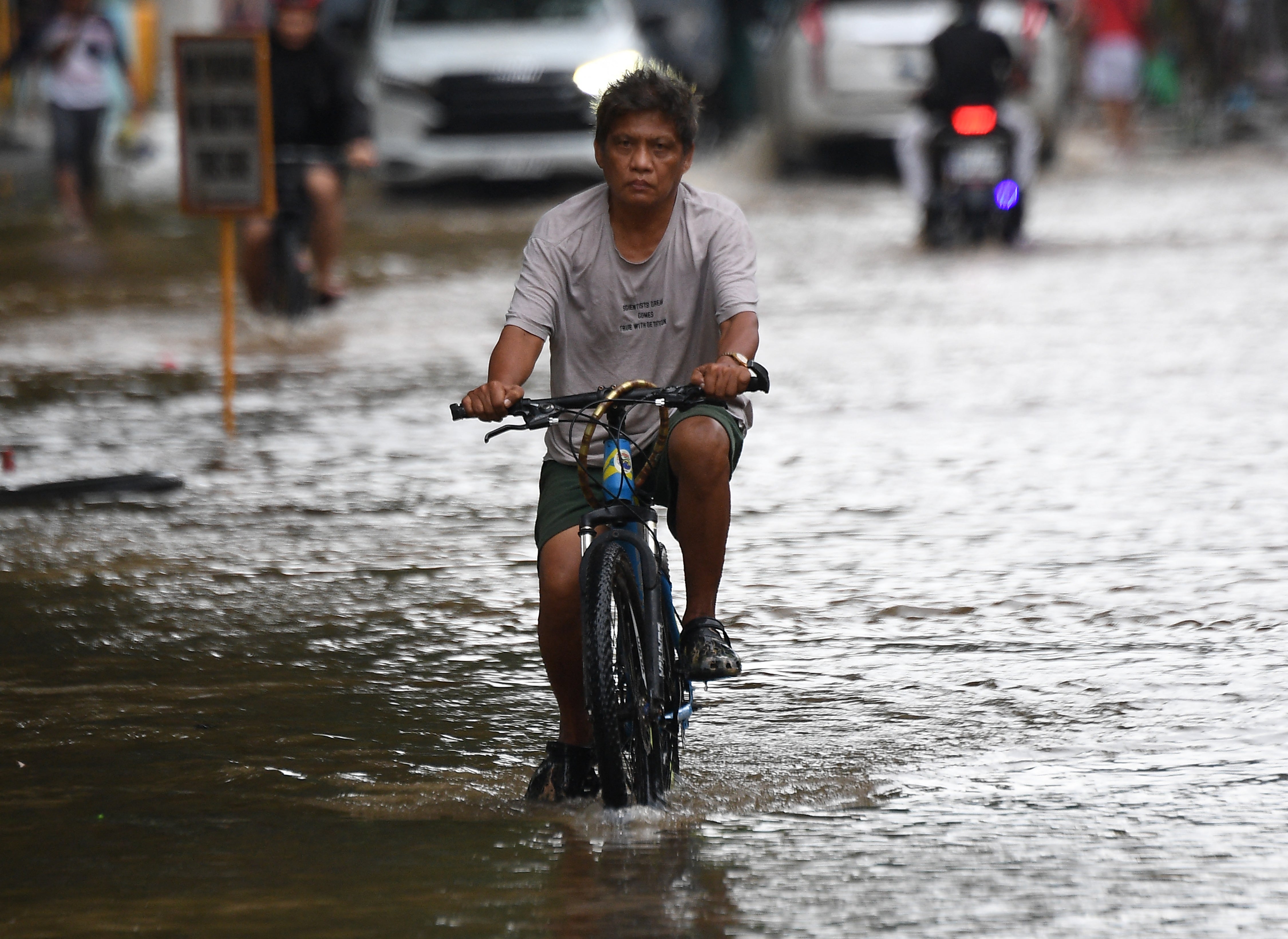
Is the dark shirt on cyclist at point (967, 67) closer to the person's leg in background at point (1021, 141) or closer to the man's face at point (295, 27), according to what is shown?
the person's leg in background at point (1021, 141)

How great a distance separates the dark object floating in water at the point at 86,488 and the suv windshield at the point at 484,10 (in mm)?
12201

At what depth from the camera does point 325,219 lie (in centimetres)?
1327

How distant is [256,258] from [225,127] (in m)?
2.92

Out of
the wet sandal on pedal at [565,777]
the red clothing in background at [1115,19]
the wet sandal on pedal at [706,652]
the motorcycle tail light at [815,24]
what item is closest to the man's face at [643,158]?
the wet sandal on pedal at [706,652]

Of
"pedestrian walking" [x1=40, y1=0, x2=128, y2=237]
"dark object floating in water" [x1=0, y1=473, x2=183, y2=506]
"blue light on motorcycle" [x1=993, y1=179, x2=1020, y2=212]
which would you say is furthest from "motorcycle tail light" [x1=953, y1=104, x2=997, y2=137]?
"dark object floating in water" [x1=0, y1=473, x2=183, y2=506]

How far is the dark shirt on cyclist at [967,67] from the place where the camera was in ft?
54.0

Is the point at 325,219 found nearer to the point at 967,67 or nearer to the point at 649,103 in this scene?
the point at 967,67

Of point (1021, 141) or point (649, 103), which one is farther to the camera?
point (1021, 141)

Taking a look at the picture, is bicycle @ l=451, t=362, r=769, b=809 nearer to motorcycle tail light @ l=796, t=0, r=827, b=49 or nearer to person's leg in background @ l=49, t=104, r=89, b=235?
person's leg in background @ l=49, t=104, r=89, b=235

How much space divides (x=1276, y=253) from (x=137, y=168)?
46.5 feet

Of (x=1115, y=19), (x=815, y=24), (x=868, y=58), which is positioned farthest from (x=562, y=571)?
(x=1115, y=19)

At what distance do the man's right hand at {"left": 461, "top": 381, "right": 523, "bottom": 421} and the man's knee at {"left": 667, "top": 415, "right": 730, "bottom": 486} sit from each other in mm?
383

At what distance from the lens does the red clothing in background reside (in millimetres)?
25891

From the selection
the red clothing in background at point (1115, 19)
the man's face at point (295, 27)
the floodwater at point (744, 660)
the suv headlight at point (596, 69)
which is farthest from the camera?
the red clothing in background at point (1115, 19)
